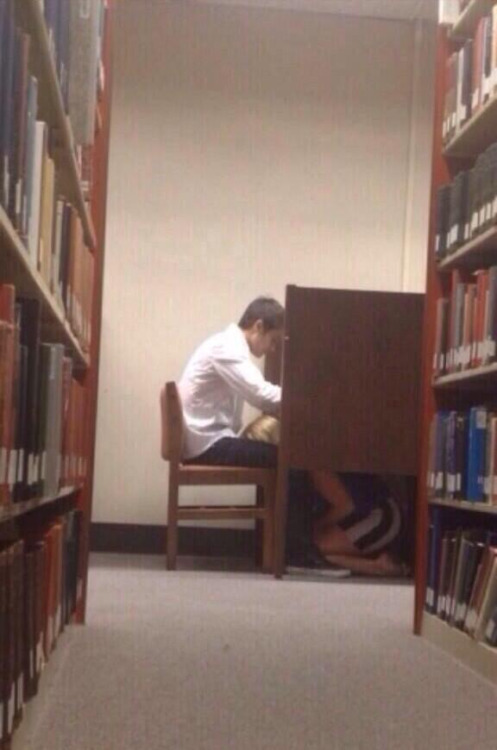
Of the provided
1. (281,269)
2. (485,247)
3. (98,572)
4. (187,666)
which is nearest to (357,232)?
(281,269)

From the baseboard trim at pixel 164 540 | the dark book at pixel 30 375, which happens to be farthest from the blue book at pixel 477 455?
the baseboard trim at pixel 164 540

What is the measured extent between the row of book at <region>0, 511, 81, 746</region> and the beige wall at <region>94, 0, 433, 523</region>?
2.94m

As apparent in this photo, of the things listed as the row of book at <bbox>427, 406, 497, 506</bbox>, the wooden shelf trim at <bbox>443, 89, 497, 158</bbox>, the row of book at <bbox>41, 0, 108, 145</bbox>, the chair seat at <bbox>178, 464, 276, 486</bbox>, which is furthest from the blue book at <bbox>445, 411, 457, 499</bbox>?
the chair seat at <bbox>178, 464, 276, 486</bbox>

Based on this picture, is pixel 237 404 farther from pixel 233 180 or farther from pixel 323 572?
pixel 233 180

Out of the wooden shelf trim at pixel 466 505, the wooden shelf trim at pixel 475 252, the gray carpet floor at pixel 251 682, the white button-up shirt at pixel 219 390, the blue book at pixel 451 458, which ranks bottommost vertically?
the gray carpet floor at pixel 251 682

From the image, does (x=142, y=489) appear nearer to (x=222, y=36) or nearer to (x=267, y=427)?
(x=267, y=427)

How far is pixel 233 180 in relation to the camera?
6047 mm

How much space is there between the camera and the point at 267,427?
17.0 feet

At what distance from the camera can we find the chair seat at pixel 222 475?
4.84m

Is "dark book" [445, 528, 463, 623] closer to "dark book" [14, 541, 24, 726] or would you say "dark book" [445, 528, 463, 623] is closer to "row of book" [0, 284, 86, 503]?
"row of book" [0, 284, 86, 503]

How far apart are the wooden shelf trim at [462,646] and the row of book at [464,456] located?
0.33 meters

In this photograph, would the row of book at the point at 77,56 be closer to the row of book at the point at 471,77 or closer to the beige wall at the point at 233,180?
the row of book at the point at 471,77

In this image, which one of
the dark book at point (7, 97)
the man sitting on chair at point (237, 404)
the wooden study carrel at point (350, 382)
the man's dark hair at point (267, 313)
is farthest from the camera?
the man's dark hair at point (267, 313)

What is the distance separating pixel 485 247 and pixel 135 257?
3.15 meters
